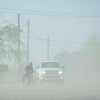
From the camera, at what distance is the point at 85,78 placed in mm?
10312

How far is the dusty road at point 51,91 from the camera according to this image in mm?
9602

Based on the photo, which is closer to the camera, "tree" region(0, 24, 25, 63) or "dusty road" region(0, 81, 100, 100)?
"dusty road" region(0, 81, 100, 100)

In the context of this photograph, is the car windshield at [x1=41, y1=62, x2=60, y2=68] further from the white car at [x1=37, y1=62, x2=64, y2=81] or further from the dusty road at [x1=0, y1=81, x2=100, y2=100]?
the dusty road at [x1=0, y1=81, x2=100, y2=100]

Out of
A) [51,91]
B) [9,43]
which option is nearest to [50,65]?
[51,91]

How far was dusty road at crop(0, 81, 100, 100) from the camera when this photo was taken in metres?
9.60

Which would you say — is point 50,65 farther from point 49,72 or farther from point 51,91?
point 51,91

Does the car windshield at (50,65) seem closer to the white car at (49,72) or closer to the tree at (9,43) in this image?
the white car at (49,72)

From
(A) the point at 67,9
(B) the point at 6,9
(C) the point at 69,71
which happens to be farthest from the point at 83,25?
(B) the point at 6,9

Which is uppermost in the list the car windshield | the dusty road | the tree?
the tree

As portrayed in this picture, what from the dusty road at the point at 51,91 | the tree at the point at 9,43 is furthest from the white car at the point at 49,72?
the tree at the point at 9,43

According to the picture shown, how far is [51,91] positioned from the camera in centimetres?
988

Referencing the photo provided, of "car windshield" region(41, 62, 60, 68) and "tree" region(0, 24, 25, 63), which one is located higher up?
"tree" region(0, 24, 25, 63)

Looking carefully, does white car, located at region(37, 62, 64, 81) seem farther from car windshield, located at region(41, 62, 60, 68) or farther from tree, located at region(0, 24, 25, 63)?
tree, located at region(0, 24, 25, 63)

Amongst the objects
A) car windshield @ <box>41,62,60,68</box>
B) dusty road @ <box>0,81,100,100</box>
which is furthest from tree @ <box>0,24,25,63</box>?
dusty road @ <box>0,81,100,100</box>
